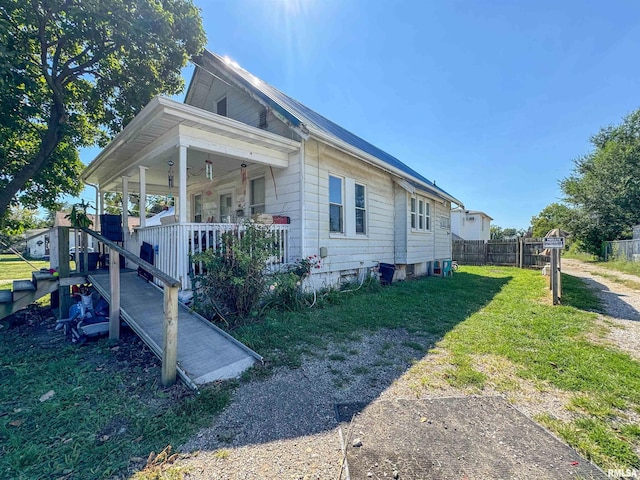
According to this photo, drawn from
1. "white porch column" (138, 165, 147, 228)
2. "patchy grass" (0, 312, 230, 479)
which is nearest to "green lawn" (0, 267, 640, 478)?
"patchy grass" (0, 312, 230, 479)

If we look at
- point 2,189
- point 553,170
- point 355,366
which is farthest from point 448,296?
point 553,170

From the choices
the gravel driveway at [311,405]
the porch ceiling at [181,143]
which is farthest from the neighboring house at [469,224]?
the porch ceiling at [181,143]

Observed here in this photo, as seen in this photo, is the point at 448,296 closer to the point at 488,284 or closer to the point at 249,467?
the point at 488,284

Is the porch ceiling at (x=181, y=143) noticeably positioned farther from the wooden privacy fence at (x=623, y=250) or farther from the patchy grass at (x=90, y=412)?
the wooden privacy fence at (x=623, y=250)

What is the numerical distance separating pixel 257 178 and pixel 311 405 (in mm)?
6082

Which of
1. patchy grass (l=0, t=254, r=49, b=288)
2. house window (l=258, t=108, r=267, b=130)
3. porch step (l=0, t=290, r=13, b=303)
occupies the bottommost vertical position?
patchy grass (l=0, t=254, r=49, b=288)

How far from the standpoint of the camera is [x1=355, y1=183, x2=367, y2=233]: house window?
8289mm

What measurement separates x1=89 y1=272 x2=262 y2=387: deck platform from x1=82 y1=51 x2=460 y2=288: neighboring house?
70cm

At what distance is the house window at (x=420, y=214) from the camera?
10.6 m

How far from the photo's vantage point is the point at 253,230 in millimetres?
4973

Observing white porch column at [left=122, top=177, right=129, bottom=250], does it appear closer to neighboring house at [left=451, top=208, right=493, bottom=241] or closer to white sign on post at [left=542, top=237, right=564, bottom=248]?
white sign on post at [left=542, top=237, right=564, bottom=248]

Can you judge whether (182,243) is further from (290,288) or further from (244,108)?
(244,108)

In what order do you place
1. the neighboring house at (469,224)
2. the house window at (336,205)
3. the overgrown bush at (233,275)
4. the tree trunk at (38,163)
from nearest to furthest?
the overgrown bush at (233,275)
the tree trunk at (38,163)
the house window at (336,205)
the neighboring house at (469,224)

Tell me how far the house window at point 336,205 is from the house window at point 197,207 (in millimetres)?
5130
